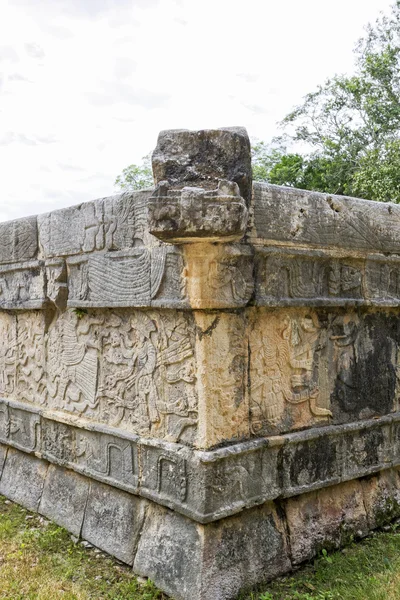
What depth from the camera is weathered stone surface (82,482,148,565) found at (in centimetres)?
348

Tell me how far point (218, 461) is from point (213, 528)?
35 cm

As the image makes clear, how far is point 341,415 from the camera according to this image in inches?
150

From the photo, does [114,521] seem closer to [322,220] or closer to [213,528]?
[213,528]

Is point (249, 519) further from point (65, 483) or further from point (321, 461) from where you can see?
point (65, 483)

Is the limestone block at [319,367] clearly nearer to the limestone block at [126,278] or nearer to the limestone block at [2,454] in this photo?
the limestone block at [126,278]

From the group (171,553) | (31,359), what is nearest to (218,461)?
(171,553)

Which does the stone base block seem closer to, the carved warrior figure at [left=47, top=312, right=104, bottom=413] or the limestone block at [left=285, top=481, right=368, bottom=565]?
the limestone block at [left=285, top=481, right=368, bottom=565]


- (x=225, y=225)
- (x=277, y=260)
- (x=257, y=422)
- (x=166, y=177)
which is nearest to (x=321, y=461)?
(x=257, y=422)

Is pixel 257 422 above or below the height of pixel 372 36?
below

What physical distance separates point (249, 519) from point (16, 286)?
2.58m

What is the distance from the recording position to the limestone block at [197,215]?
2844mm

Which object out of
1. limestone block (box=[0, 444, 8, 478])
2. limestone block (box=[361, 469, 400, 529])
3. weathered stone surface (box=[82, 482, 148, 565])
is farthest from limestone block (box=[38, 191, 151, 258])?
limestone block (box=[361, 469, 400, 529])

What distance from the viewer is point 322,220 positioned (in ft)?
11.9

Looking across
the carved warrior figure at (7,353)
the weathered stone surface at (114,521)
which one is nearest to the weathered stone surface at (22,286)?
the carved warrior figure at (7,353)
